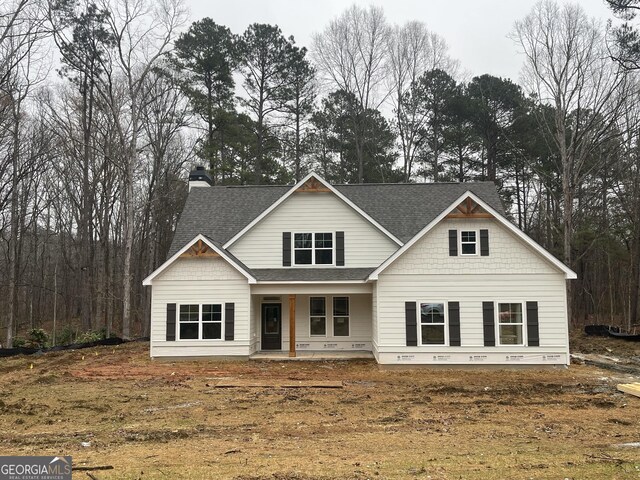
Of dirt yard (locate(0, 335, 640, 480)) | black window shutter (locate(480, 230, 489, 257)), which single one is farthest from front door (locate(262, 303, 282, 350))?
black window shutter (locate(480, 230, 489, 257))

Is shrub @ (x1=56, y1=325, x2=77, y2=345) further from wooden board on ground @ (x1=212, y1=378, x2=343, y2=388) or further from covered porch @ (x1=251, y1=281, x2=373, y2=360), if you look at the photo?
wooden board on ground @ (x1=212, y1=378, x2=343, y2=388)

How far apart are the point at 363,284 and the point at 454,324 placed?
341cm

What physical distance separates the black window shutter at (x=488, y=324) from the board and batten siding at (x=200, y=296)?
787 cm

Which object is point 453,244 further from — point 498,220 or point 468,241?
point 498,220

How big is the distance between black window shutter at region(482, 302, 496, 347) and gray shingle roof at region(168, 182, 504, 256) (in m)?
4.39

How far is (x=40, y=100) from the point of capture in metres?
25.5

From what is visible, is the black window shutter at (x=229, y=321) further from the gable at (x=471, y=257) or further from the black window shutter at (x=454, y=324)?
the black window shutter at (x=454, y=324)

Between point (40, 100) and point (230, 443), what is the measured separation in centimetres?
2477

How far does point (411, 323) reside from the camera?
15.6m

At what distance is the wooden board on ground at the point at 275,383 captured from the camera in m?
12.5

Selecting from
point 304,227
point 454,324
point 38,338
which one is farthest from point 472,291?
point 38,338

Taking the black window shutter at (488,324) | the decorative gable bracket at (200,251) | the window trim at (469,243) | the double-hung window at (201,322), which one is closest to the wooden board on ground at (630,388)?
the black window shutter at (488,324)

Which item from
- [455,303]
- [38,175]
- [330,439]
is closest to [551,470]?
[330,439]

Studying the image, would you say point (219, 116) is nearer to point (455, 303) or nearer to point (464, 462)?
point (455, 303)
